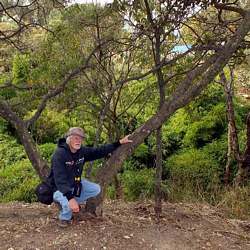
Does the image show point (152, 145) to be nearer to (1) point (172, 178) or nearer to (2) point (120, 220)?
(1) point (172, 178)

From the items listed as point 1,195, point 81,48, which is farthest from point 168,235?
point 1,195

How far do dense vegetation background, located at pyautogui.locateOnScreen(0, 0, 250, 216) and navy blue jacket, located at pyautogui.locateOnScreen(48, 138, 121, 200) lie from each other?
0.63 metres

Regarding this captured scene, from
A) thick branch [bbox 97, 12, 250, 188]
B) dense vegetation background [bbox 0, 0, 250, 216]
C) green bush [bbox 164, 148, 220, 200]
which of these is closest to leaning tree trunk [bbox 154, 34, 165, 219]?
thick branch [bbox 97, 12, 250, 188]

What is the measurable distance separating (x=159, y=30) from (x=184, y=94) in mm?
859

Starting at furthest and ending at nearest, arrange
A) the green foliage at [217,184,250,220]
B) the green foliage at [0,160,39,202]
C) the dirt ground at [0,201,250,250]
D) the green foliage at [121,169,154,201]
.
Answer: the green foliage at [0,160,39,202], the green foliage at [121,169,154,201], the green foliage at [217,184,250,220], the dirt ground at [0,201,250,250]

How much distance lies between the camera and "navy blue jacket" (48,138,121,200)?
440 centimetres

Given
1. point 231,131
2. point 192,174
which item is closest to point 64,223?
point 192,174

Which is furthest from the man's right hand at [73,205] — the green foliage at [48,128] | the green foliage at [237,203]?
the green foliage at [48,128]

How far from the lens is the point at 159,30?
17.0ft

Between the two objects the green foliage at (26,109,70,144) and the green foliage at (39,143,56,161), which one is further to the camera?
the green foliage at (26,109,70,144)

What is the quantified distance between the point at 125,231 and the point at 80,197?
2.00ft

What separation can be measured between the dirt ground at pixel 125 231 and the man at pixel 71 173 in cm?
27

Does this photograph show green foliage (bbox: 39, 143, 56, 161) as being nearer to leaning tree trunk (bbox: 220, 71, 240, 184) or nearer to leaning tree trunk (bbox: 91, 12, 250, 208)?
leaning tree trunk (bbox: 220, 71, 240, 184)

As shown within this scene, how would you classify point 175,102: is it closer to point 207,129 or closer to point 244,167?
point 244,167
